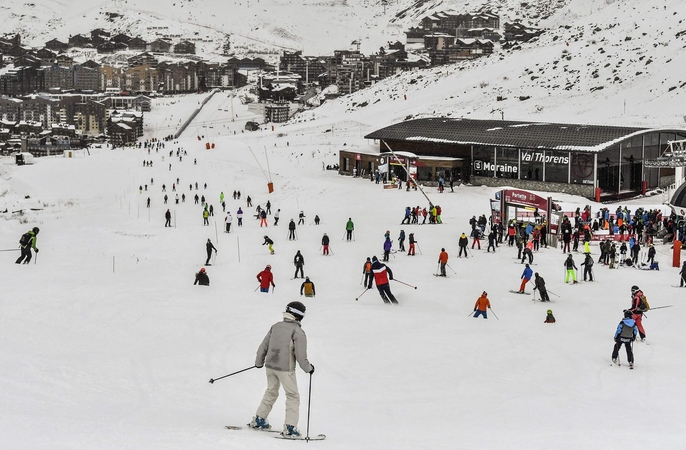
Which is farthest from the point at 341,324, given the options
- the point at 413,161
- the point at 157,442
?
the point at 413,161

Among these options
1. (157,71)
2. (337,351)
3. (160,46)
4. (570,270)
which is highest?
(160,46)

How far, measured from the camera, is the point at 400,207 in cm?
3569

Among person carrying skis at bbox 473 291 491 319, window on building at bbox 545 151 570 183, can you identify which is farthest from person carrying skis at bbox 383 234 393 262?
window on building at bbox 545 151 570 183

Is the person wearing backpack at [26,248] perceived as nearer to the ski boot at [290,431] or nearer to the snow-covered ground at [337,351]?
the snow-covered ground at [337,351]

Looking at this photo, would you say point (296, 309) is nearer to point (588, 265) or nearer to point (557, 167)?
point (588, 265)

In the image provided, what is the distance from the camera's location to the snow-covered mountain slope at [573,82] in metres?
60.5

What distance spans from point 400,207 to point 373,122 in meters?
36.7

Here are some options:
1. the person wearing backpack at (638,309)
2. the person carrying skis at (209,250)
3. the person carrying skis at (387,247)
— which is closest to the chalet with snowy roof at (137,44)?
the person carrying skis at (209,250)

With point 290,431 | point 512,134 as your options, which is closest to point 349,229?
point 512,134

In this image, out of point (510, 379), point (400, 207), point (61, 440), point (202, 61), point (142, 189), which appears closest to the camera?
point (61, 440)

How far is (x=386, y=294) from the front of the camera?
56.6 ft

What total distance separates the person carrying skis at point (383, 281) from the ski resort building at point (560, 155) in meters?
23.4

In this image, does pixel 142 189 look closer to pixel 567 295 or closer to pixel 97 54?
pixel 567 295

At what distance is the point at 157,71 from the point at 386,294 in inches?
5845
